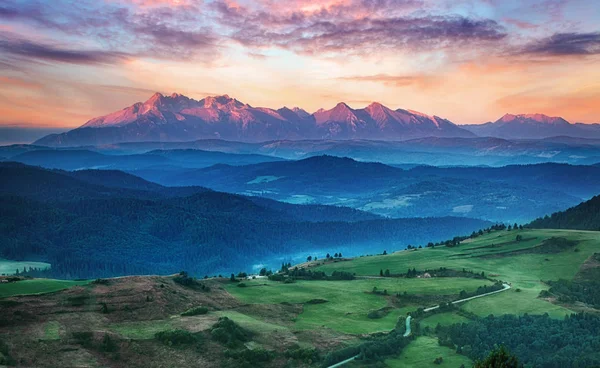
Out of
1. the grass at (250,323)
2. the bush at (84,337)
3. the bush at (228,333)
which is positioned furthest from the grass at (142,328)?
the grass at (250,323)

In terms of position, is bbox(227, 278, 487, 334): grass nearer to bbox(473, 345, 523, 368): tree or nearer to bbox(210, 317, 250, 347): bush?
bbox(210, 317, 250, 347): bush

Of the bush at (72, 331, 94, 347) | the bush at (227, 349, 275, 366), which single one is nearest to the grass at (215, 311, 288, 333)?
the bush at (227, 349, 275, 366)

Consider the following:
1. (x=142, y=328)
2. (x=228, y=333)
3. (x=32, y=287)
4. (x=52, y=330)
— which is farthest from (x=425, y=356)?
(x=32, y=287)

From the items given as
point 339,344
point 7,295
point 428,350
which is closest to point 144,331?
point 7,295

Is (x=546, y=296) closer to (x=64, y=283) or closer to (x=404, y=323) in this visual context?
(x=404, y=323)

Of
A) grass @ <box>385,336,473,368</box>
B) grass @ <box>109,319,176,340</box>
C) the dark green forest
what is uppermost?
grass @ <box>109,319,176,340</box>

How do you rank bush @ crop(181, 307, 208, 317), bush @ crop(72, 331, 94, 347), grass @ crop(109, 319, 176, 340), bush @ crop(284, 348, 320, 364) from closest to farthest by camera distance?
1. bush @ crop(72, 331, 94, 347)
2. grass @ crop(109, 319, 176, 340)
3. bush @ crop(284, 348, 320, 364)
4. bush @ crop(181, 307, 208, 317)

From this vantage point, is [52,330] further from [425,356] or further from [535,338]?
[535,338]
